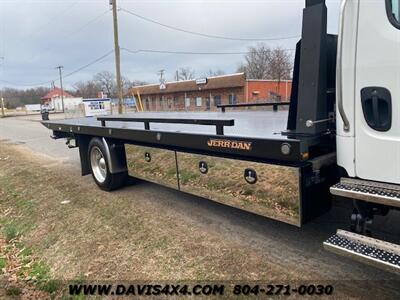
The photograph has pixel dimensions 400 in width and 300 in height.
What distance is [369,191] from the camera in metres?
2.39

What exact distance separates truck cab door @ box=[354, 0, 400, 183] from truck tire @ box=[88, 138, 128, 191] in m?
4.13

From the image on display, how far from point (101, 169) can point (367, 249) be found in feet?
15.6

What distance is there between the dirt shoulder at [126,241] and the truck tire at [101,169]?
0.56ft

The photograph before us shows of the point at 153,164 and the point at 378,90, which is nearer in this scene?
the point at 378,90

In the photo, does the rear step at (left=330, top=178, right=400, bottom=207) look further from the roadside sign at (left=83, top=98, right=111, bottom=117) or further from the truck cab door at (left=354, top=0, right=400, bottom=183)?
the roadside sign at (left=83, top=98, right=111, bottom=117)

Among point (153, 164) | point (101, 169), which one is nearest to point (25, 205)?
point (101, 169)

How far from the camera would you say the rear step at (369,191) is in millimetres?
2243

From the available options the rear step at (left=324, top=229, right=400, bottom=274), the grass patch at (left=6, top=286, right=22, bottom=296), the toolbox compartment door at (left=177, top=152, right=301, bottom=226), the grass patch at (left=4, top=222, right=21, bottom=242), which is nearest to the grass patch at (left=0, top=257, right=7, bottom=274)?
the grass patch at (left=6, top=286, right=22, bottom=296)

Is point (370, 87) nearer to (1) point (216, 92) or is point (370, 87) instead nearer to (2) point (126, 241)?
(2) point (126, 241)

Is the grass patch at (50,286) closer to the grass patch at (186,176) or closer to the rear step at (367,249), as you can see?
the grass patch at (186,176)

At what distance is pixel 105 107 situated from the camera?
25297mm

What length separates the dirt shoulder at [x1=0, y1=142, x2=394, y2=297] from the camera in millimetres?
3273

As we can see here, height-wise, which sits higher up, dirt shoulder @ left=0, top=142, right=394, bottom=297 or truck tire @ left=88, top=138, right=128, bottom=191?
truck tire @ left=88, top=138, right=128, bottom=191

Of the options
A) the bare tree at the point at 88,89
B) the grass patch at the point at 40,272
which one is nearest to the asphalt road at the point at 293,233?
the grass patch at the point at 40,272
